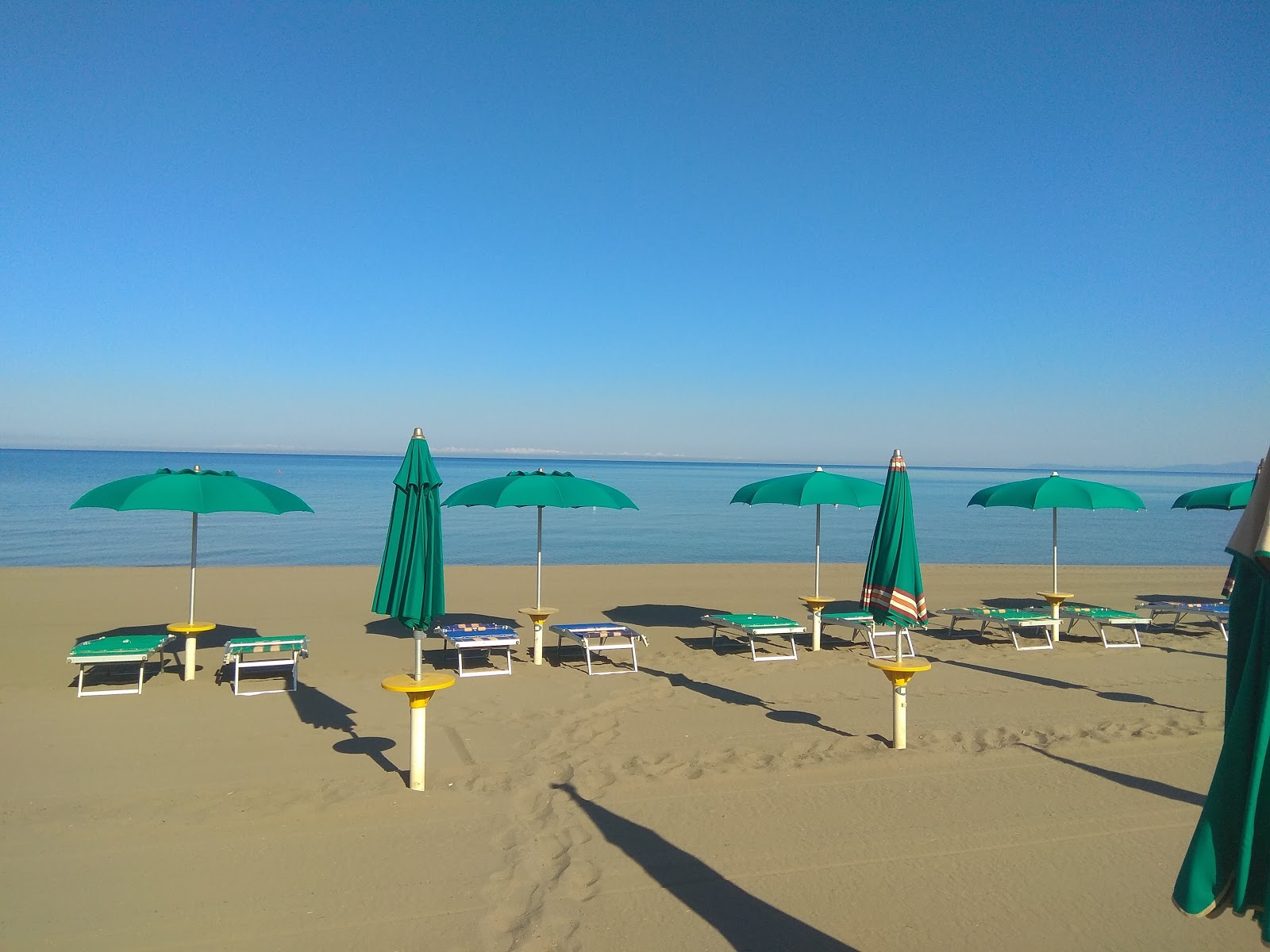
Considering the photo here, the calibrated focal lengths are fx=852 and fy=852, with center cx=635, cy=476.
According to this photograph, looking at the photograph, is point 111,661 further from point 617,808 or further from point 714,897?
point 714,897

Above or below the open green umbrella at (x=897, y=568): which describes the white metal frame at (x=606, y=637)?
below

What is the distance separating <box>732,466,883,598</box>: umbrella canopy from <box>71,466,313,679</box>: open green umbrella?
17.5 ft

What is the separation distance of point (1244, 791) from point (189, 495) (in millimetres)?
8210

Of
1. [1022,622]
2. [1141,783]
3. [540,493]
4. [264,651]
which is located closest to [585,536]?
[1022,622]

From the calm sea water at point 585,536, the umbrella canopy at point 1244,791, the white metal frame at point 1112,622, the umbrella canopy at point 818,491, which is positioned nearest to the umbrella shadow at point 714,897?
the umbrella canopy at point 1244,791

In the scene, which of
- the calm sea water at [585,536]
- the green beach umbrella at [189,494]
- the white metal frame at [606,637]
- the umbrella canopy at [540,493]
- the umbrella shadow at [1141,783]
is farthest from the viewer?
the calm sea water at [585,536]

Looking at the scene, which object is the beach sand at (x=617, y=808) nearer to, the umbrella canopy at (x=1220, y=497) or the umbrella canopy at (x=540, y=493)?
the umbrella canopy at (x=540, y=493)

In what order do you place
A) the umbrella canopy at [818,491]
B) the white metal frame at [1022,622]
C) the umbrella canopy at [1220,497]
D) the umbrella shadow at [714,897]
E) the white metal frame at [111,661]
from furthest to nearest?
the umbrella canopy at [1220,497] < the white metal frame at [1022,622] < the umbrella canopy at [818,491] < the white metal frame at [111,661] < the umbrella shadow at [714,897]

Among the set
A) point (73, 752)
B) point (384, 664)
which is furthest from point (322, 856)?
point (384, 664)

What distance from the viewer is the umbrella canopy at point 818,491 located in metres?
10.0

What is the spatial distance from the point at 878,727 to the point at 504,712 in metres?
3.23

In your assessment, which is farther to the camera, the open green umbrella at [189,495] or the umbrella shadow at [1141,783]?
the open green umbrella at [189,495]

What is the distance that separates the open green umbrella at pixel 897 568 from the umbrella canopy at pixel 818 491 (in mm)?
3282

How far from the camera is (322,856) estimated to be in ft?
14.8
